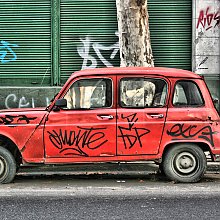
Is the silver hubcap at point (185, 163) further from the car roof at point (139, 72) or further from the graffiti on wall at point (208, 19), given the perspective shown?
the graffiti on wall at point (208, 19)

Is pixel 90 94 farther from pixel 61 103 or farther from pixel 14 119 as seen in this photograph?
pixel 14 119

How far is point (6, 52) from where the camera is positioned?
568 inches

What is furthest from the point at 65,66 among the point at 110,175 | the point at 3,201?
the point at 3,201

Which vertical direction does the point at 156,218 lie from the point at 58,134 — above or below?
below

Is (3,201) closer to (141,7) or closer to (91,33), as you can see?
(141,7)

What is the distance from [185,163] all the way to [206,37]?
6.77 meters

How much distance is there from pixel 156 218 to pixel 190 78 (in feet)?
10.1

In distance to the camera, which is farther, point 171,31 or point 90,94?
point 171,31

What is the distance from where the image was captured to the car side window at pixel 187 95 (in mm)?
8289

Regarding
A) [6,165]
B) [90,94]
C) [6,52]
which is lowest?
[6,165]

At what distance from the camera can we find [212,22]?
1423cm

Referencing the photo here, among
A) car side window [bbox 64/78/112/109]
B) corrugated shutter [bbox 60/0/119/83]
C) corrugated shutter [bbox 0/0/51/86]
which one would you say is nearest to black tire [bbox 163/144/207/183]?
car side window [bbox 64/78/112/109]

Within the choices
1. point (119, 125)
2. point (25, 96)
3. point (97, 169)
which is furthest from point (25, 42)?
point (119, 125)

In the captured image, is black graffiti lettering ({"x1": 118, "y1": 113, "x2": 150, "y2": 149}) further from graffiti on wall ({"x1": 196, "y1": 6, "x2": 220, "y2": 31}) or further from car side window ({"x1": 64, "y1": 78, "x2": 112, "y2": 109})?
graffiti on wall ({"x1": 196, "y1": 6, "x2": 220, "y2": 31})
